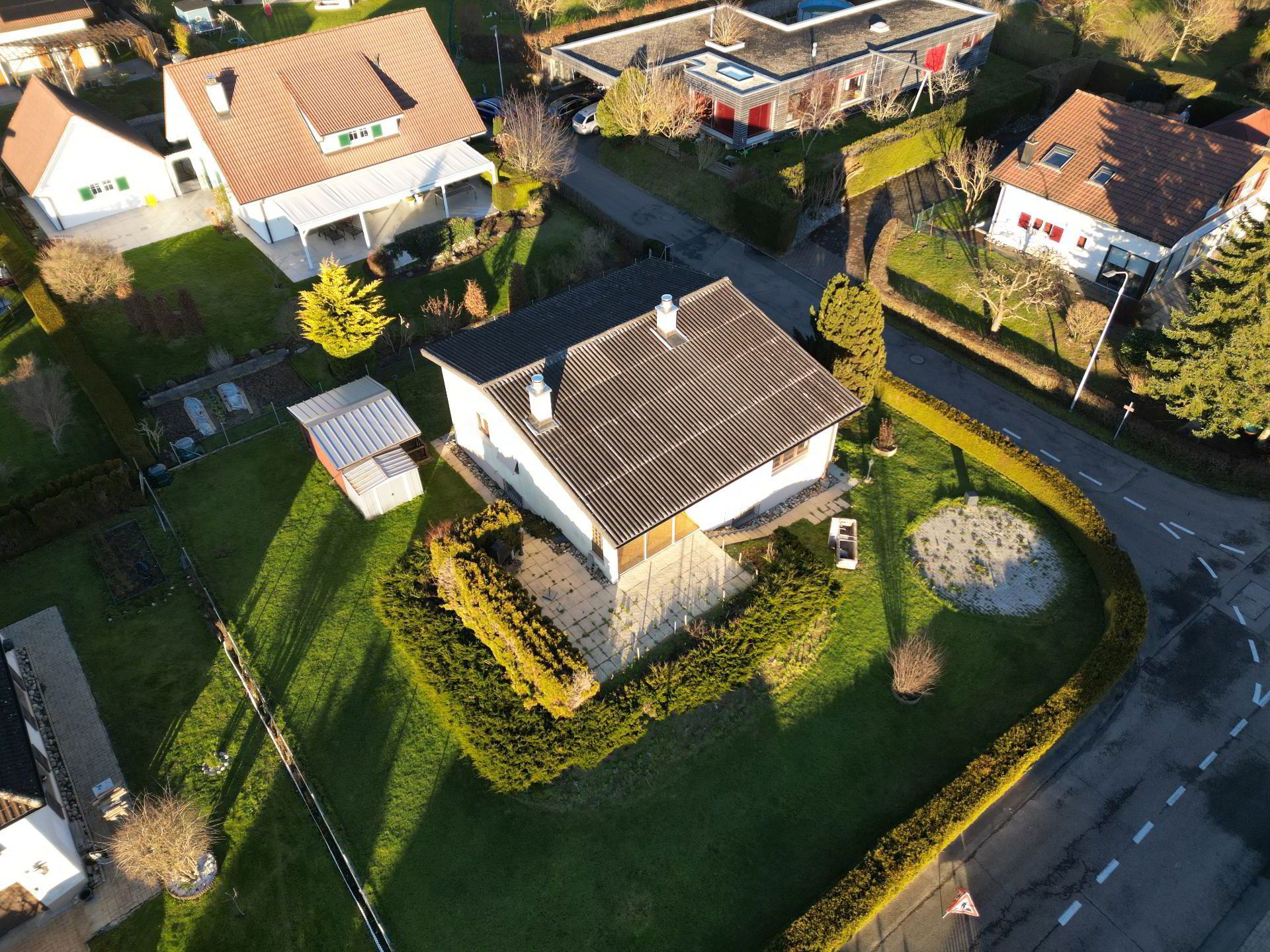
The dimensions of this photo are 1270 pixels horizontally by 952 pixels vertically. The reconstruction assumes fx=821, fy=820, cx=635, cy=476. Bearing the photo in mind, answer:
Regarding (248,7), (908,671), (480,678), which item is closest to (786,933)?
(908,671)

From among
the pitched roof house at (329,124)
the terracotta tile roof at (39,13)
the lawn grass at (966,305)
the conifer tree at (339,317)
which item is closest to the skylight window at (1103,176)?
the lawn grass at (966,305)

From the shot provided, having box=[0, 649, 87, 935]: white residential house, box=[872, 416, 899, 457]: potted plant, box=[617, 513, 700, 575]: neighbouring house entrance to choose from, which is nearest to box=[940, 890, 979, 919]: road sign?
box=[617, 513, 700, 575]: neighbouring house entrance

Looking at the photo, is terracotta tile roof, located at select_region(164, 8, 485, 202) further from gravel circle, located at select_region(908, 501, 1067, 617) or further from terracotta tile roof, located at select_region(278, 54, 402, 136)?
gravel circle, located at select_region(908, 501, 1067, 617)

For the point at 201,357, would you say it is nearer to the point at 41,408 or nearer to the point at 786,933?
the point at 41,408

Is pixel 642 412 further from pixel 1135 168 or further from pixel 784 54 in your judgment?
pixel 784 54

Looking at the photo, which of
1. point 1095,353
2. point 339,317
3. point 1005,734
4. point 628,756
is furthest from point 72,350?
point 1095,353

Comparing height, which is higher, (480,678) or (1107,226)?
(1107,226)
